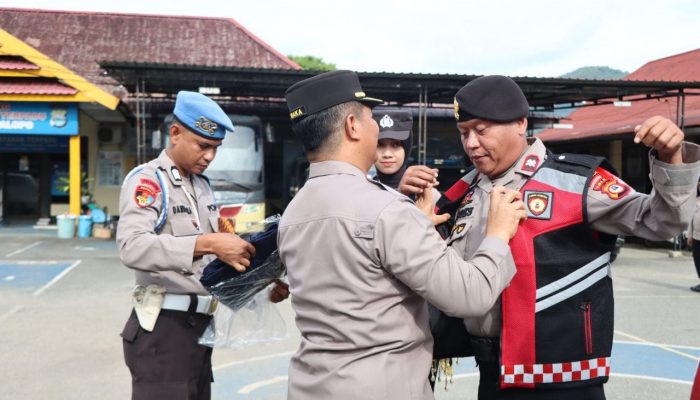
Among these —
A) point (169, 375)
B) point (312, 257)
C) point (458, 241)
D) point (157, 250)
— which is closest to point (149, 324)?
point (169, 375)

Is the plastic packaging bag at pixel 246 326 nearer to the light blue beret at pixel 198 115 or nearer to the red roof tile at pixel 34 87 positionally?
the light blue beret at pixel 198 115

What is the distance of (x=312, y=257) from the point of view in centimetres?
192

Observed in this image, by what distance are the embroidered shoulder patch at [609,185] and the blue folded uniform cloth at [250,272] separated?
3.80 ft

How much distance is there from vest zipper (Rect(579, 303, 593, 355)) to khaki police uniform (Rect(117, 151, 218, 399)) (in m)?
1.52

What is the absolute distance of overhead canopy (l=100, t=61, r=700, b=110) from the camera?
45.2 feet

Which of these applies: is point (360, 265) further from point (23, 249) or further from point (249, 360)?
point (23, 249)

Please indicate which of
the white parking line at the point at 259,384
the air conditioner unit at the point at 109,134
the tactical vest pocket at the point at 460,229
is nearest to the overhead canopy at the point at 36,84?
the air conditioner unit at the point at 109,134

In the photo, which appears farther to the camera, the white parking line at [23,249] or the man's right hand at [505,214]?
the white parking line at [23,249]

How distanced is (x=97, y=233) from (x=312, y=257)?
52.7 ft

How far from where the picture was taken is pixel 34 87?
642 inches

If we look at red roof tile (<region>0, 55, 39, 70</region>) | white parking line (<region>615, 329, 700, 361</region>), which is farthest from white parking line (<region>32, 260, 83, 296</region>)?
white parking line (<region>615, 329, 700, 361</region>)

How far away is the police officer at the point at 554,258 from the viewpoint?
207 centimetres

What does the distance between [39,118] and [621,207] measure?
56.9ft

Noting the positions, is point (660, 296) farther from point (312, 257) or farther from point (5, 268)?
point (5, 268)
